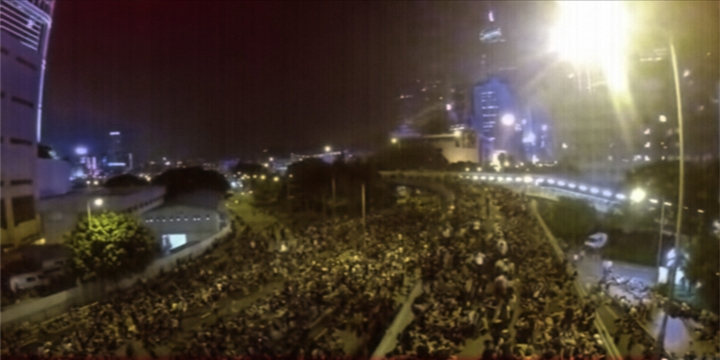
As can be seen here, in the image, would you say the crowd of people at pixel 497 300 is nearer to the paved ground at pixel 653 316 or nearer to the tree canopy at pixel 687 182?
the paved ground at pixel 653 316

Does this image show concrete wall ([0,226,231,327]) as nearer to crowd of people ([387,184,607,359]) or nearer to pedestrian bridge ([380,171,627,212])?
crowd of people ([387,184,607,359])

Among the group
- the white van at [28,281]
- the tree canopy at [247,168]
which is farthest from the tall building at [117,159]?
the white van at [28,281]

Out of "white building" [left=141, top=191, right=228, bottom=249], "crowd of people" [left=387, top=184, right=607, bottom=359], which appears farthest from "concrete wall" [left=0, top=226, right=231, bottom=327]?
"crowd of people" [left=387, top=184, right=607, bottom=359]

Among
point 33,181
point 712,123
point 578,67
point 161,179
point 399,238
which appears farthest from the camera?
point 161,179

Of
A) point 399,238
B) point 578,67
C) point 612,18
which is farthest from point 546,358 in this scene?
point 578,67

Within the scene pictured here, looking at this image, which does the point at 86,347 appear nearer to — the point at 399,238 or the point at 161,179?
the point at 399,238

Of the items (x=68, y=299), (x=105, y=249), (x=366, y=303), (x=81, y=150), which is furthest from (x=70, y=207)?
(x=366, y=303)
